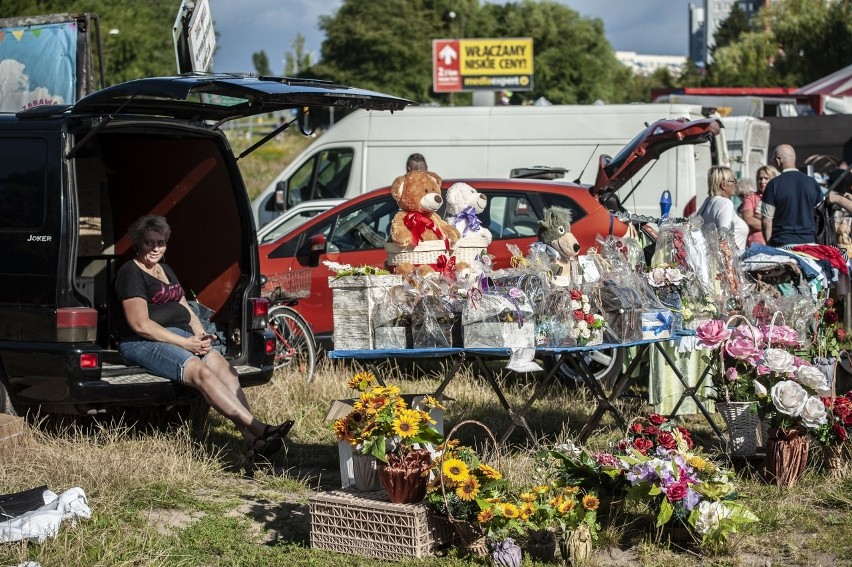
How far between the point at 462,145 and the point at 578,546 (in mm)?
10457

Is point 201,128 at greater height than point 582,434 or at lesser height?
greater

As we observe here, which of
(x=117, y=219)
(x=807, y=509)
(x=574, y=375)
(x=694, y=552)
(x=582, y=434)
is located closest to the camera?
(x=694, y=552)

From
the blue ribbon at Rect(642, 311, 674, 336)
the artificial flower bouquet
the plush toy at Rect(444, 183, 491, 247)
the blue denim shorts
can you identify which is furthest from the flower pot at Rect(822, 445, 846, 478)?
the blue denim shorts

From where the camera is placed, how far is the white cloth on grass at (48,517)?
507cm

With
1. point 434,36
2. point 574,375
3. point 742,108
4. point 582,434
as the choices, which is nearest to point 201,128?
point 582,434

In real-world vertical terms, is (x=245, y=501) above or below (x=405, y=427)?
below

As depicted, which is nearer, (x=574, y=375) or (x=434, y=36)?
(x=574, y=375)

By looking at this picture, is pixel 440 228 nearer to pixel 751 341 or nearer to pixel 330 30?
pixel 751 341

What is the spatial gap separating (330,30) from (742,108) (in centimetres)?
4794

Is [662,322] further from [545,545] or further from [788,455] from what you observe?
[545,545]

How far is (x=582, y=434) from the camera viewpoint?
6.68 m

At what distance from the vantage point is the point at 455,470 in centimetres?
503

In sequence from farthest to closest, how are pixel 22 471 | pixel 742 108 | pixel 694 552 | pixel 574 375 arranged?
1. pixel 742 108
2. pixel 574 375
3. pixel 22 471
4. pixel 694 552

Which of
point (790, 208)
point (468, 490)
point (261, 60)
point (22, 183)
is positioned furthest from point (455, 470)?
point (261, 60)
